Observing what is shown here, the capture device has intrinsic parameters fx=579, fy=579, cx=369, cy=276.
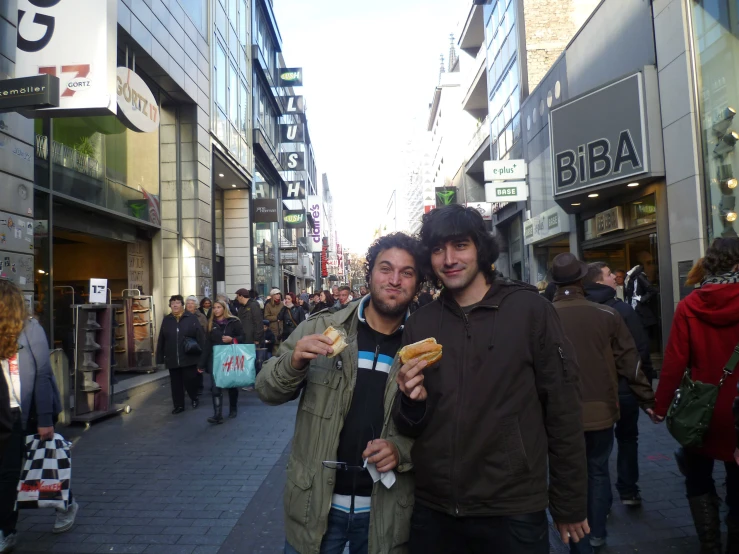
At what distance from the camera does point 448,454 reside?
83.0 inches

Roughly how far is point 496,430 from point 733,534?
93.3 inches

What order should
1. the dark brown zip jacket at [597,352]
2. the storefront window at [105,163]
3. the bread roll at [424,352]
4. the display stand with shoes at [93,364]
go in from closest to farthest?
the bread roll at [424,352] → the dark brown zip jacket at [597,352] → the display stand with shoes at [93,364] → the storefront window at [105,163]

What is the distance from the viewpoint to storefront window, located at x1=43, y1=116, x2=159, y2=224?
10.6 meters

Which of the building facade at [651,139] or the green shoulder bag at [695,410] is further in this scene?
the building facade at [651,139]

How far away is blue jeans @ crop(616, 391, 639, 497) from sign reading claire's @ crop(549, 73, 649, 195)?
7333 millimetres

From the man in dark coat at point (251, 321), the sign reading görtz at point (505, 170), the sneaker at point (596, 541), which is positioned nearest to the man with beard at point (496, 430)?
the sneaker at point (596, 541)

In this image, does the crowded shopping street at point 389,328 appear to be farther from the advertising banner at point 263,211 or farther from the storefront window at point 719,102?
the advertising banner at point 263,211

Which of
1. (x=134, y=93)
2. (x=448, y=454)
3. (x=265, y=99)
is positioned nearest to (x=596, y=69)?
(x=134, y=93)

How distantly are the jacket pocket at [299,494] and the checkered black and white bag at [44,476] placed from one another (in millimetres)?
2857

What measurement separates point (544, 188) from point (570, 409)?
16726 millimetres

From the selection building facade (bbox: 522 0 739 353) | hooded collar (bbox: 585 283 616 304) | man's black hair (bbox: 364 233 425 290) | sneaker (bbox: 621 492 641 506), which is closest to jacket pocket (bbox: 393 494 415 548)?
man's black hair (bbox: 364 233 425 290)

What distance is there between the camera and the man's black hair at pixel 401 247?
249cm

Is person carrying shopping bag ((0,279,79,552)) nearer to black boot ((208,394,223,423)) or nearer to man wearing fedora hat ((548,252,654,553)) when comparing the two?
man wearing fedora hat ((548,252,654,553))

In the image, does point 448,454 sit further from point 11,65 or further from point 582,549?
point 11,65
